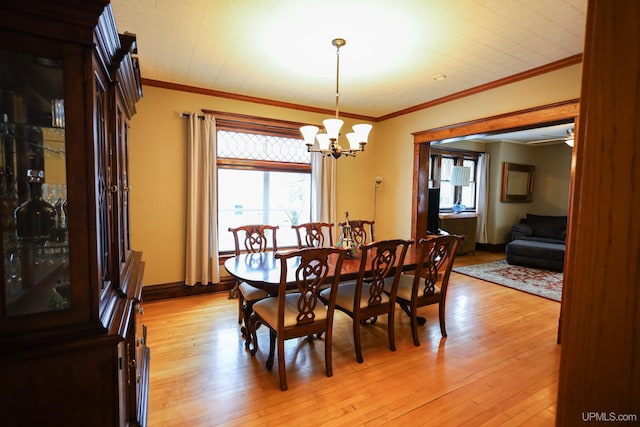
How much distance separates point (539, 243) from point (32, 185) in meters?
7.11

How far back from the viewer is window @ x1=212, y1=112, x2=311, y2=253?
166 inches

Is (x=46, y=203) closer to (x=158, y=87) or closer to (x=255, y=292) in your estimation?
(x=255, y=292)

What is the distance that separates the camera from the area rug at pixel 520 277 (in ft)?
14.3

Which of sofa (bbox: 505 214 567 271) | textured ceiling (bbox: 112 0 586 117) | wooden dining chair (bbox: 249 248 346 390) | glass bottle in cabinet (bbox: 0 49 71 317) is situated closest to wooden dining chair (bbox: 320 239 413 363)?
wooden dining chair (bbox: 249 248 346 390)

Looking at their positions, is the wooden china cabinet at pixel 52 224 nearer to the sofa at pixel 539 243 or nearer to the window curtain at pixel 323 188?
the window curtain at pixel 323 188

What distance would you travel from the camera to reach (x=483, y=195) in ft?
23.7

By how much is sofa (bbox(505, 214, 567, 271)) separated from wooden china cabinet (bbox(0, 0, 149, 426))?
6521 mm

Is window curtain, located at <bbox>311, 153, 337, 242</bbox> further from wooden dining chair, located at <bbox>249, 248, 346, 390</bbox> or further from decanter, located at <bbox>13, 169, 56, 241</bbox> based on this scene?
decanter, located at <bbox>13, 169, 56, 241</bbox>

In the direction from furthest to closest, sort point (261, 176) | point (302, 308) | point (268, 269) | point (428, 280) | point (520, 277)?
point (520, 277) → point (261, 176) → point (428, 280) → point (268, 269) → point (302, 308)

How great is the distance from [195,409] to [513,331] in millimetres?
2965

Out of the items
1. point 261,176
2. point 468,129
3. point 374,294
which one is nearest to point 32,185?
point 374,294

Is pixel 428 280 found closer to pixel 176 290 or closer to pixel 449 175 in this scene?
pixel 176 290

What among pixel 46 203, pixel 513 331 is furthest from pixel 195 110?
pixel 513 331

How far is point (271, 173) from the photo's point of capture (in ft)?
14.9
